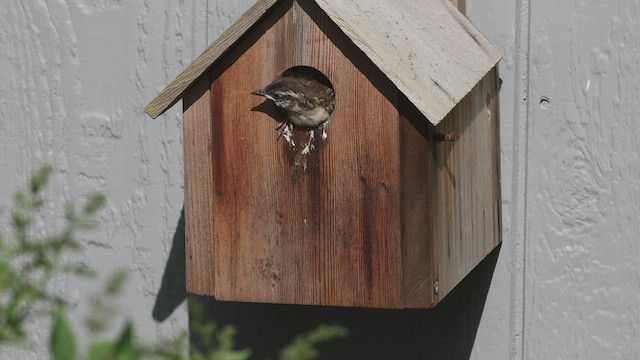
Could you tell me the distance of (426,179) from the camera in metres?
2.01

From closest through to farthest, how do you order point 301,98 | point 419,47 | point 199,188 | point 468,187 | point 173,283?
1. point 301,98
2. point 419,47
3. point 199,188
4. point 468,187
5. point 173,283

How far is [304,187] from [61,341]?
4.41 ft

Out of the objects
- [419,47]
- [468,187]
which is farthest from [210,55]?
[468,187]

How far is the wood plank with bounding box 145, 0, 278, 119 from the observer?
6.74 ft

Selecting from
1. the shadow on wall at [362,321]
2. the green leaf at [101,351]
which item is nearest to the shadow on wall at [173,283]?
the shadow on wall at [362,321]

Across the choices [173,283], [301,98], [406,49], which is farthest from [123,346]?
[173,283]

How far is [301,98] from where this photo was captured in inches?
77.6

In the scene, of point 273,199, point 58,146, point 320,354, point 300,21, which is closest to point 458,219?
point 273,199

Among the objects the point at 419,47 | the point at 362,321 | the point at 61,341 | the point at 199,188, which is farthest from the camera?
the point at 362,321

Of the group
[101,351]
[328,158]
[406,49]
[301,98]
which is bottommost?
[101,351]

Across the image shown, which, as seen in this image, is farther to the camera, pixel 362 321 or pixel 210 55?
pixel 362 321

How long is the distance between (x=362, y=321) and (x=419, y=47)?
0.95m

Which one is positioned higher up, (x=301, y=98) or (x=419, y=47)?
(x=419, y=47)

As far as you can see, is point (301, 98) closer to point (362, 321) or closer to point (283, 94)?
point (283, 94)
